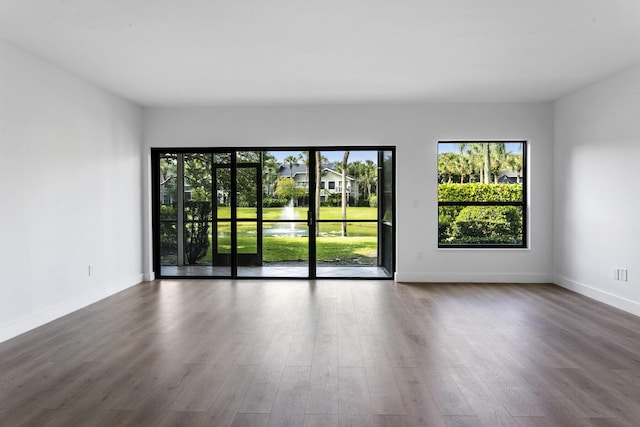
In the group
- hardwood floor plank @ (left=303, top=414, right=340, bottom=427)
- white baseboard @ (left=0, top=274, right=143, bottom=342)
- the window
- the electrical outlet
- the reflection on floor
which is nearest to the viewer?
hardwood floor plank @ (left=303, top=414, right=340, bottom=427)

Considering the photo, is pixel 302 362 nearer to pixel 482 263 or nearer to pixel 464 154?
pixel 482 263

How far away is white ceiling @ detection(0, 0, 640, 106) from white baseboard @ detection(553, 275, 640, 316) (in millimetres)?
2673

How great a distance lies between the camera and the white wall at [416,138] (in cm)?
673

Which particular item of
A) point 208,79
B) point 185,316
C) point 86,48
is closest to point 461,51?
point 208,79

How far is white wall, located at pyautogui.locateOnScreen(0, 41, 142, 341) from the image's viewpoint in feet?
13.6

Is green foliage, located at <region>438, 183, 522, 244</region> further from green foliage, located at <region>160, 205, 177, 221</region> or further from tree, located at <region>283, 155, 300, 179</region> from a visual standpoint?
green foliage, located at <region>160, 205, 177, 221</region>

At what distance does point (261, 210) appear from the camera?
7.04 meters

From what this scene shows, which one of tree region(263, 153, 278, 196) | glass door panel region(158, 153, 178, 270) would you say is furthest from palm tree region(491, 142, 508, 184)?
glass door panel region(158, 153, 178, 270)

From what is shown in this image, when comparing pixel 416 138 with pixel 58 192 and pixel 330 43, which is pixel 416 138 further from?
pixel 58 192

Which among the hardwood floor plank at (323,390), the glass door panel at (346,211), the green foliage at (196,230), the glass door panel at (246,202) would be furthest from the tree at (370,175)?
the hardwood floor plank at (323,390)

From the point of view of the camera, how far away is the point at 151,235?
698 centimetres

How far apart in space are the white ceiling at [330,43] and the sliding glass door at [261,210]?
1.28 m

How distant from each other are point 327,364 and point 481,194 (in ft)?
15.1

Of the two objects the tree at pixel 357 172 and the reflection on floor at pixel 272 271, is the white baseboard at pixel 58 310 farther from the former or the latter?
the tree at pixel 357 172
